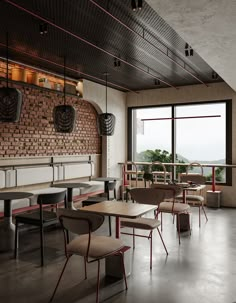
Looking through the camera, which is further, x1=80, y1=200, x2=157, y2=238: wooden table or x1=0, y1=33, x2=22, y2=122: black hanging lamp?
x1=0, y1=33, x2=22, y2=122: black hanging lamp

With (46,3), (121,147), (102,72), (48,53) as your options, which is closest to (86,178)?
(121,147)

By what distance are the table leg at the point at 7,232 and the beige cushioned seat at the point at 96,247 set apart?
1.62 meters

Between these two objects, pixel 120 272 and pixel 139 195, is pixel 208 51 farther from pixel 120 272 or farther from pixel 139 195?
pixel 120 272

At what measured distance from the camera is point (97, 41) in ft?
15.9

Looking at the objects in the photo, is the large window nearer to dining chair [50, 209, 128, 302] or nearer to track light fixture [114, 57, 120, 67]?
track light fixture [114, 57, 120, 67]

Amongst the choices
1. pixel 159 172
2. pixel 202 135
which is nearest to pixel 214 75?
pixel 202 135

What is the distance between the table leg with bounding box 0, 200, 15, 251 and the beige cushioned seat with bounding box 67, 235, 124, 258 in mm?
1622

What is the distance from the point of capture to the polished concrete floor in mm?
2953

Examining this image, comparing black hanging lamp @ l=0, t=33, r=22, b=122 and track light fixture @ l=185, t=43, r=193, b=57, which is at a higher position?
track light fixture @ l=185, t=43, r=193, b=57

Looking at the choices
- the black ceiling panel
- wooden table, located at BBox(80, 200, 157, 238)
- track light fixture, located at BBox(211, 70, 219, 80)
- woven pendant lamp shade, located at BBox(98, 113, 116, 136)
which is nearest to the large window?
track light fixture, located at BBox(211, 70, 219, 80)

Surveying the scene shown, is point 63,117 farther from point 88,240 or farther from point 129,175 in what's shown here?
point 129,175

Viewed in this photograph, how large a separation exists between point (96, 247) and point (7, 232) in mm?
1909

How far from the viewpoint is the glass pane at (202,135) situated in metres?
7.85

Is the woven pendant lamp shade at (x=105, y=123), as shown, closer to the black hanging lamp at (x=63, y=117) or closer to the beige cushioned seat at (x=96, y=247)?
the black hanging lamp at (x=63, y=117)
